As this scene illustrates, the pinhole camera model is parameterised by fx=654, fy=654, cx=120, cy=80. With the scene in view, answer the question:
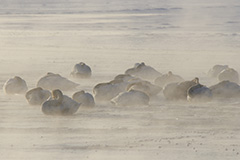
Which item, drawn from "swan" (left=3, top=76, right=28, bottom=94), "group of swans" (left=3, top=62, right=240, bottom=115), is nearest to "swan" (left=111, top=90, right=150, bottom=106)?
"group of swans" (left=3, top=62, right=240, bottom=115)

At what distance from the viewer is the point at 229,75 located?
69.7ft

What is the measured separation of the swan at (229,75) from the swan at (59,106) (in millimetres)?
6960

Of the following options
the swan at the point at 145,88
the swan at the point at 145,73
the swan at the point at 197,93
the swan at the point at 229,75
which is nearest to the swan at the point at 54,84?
the swan at the point at 145,88

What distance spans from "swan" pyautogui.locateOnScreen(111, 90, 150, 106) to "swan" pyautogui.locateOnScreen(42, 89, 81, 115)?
4.93 ft

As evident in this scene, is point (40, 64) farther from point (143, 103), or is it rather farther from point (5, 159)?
point (5, 159)

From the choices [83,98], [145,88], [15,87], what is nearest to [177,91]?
[145,88]

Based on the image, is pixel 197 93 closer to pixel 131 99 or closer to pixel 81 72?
pixel 131 99

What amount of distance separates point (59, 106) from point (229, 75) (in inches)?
293

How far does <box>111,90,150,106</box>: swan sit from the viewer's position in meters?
17.0

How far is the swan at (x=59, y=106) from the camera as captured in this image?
15.8m

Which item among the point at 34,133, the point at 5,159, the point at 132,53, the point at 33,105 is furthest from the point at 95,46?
the point at 5,159

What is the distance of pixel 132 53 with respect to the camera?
32156 millimetres

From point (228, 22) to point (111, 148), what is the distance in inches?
1700

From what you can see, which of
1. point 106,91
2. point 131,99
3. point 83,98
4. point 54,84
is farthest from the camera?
point 54,84
